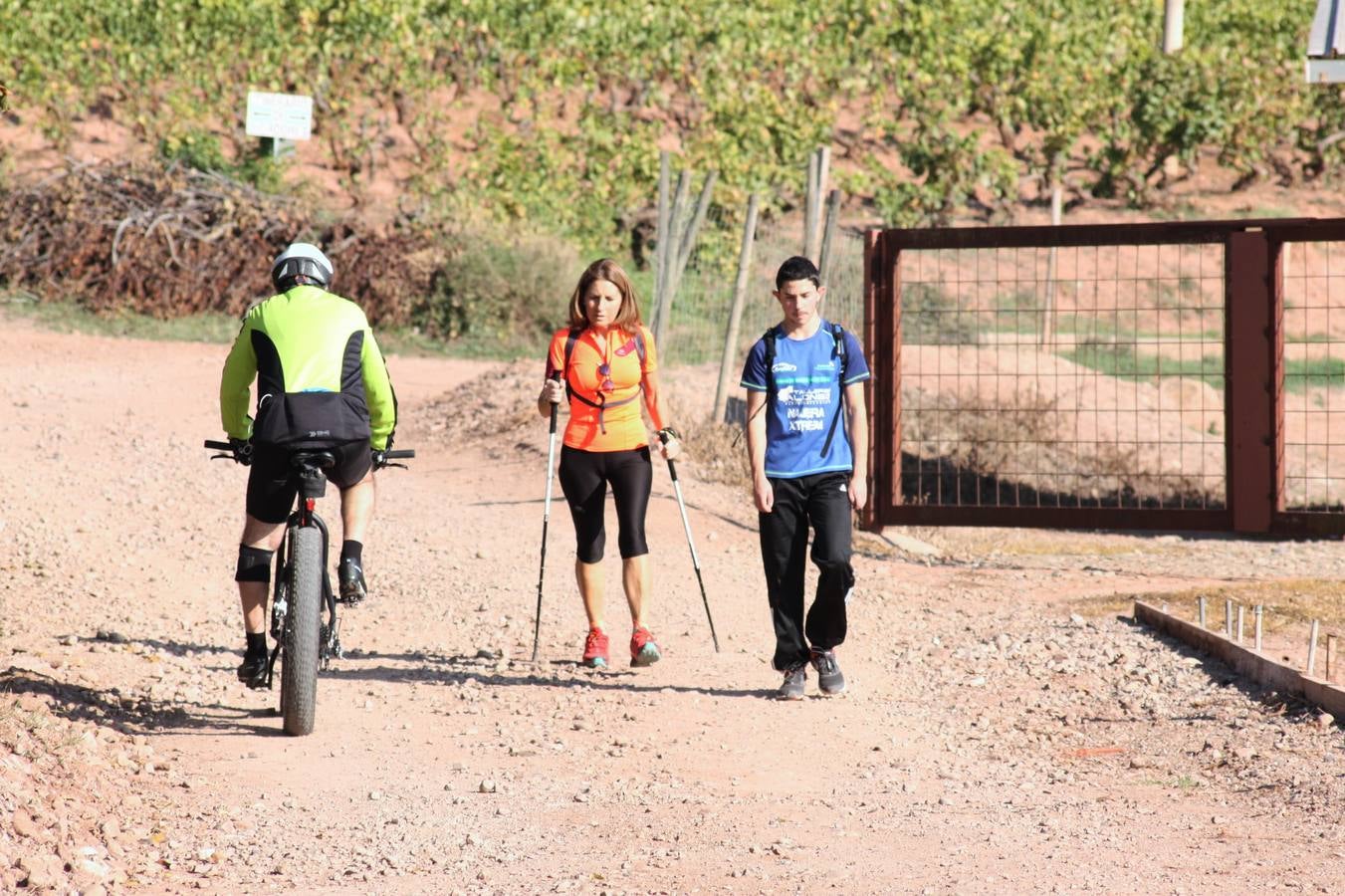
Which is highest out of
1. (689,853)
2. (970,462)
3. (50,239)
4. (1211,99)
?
(1211,99)

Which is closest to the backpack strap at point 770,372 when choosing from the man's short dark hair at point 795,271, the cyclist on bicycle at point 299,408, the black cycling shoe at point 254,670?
the man's short dark hair at point 795,271

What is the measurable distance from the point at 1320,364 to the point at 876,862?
16255mm

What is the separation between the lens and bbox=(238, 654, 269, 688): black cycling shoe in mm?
6281

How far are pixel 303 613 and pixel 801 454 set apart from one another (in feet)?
6.51

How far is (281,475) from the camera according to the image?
19.9ft

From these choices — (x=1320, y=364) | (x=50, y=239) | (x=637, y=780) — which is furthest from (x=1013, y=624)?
(x=50, y=239)

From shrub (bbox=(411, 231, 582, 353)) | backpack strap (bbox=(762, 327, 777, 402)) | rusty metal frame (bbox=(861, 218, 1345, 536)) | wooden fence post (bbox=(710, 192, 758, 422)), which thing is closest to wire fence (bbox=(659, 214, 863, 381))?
wooden fence post (bbox=(710, 192, 758, 422))

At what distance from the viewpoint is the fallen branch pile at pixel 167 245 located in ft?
64.0

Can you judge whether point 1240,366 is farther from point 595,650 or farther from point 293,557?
point 293,557

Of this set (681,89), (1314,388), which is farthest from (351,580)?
(681,89)

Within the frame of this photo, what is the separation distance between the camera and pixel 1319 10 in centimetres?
1088

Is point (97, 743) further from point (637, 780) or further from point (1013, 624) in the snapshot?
point (1013, 624)

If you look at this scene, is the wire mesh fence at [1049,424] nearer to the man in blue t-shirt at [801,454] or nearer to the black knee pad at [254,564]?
the man in blue t-shirt at [801,454]

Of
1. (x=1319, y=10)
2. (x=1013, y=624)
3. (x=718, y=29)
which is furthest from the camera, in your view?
(x=718, y=29)
